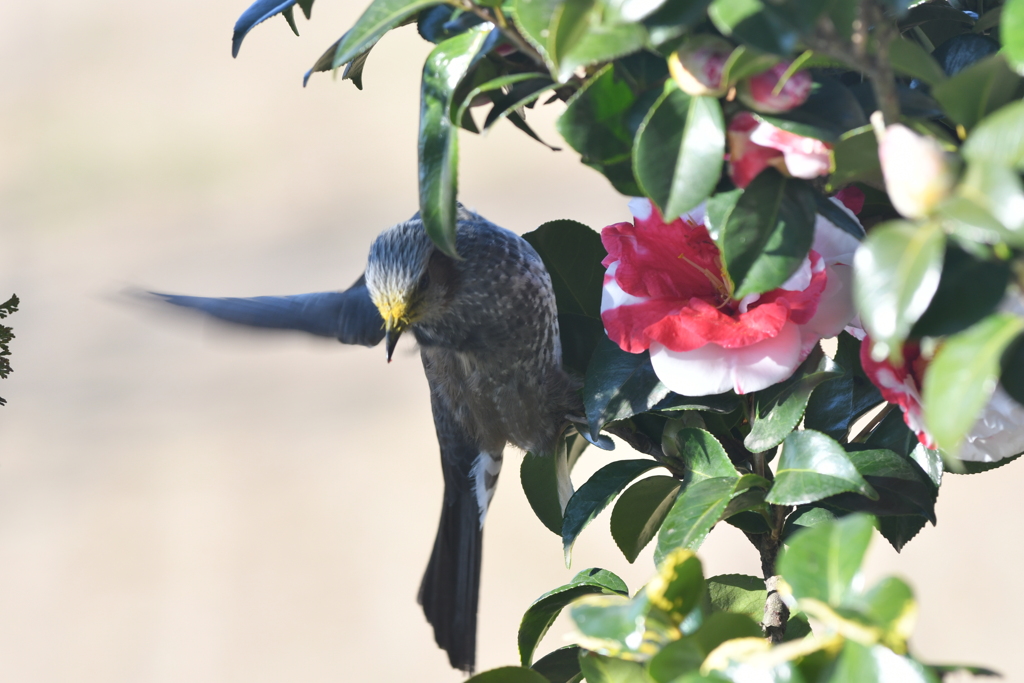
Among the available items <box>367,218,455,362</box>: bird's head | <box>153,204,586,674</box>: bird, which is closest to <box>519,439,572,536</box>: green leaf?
<box>153,204,586,674</box>: bird

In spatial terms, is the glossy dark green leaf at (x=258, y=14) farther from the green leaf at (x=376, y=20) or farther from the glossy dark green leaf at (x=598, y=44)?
the glossy dark green leaf at (x=598, y=44)

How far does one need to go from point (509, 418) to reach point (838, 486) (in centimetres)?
40

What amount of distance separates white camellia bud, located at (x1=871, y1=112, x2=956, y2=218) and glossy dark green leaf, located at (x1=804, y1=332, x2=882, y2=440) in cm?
20

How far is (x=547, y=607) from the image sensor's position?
515 mm

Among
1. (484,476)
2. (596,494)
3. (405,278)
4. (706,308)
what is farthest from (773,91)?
(484,476)

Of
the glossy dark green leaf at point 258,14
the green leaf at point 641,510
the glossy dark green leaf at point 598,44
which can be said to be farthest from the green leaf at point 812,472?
the glossy dark green leaf at point 258,14

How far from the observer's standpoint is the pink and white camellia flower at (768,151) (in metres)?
0.34

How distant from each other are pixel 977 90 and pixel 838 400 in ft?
0.66

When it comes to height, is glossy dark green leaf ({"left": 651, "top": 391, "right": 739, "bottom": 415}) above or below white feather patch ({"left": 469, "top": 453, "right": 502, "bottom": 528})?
above

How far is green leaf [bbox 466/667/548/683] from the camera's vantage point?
0.46 meters

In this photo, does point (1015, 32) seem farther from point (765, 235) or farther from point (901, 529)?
point (901, 529)

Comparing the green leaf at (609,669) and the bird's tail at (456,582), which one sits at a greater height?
the green leaf at (609,669)

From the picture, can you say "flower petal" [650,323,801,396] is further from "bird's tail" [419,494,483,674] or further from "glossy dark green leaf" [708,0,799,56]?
"bird's tail" [419,494,483,674]

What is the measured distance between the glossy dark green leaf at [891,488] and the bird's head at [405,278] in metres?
0.38
